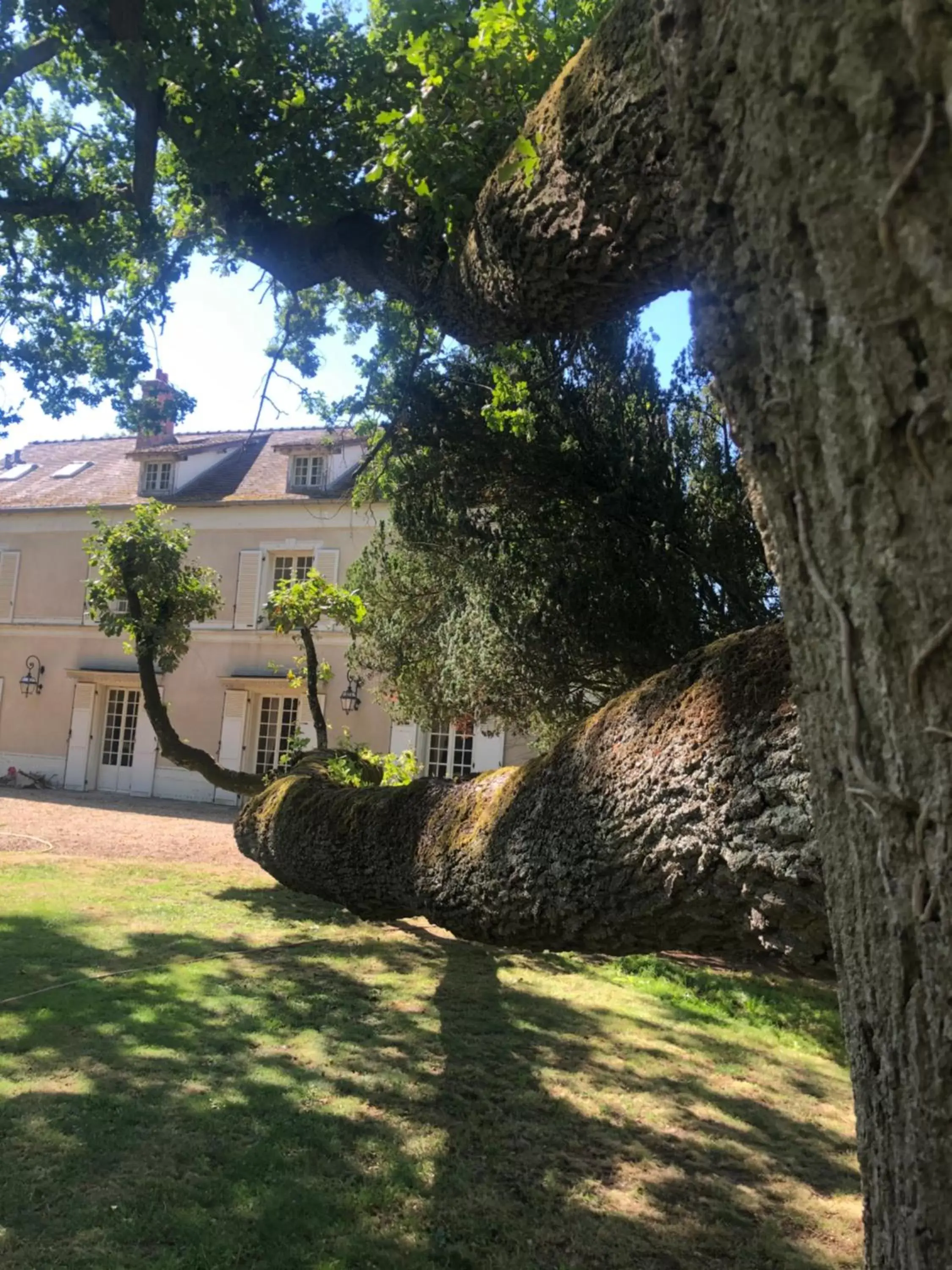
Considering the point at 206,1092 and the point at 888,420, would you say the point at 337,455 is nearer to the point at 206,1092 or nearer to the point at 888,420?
the point at 206,1092

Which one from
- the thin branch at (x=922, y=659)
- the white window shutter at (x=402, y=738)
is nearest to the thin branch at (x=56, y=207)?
the thin branch at (x=922, y=659)

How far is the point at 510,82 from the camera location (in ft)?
10.8

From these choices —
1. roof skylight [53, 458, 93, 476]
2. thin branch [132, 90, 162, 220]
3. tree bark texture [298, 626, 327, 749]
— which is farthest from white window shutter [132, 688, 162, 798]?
thin branch [132, 90, 162, 220]

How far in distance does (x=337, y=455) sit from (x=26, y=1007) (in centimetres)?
1698

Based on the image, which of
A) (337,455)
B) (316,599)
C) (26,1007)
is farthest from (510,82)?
(337,455)

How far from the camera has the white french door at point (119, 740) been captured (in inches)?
847

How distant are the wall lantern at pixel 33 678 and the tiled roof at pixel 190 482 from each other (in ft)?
12.9

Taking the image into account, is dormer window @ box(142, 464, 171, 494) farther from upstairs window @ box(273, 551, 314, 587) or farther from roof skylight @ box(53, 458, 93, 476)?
upstairs window @ box(273, 551, 314, 587)

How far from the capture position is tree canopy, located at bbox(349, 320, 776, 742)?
7.11 metres

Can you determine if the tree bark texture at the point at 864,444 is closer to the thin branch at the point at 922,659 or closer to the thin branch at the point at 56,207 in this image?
the thin branch at the point at 922,659

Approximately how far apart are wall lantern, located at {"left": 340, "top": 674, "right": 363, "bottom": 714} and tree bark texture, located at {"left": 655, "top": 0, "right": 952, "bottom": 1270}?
1805 centimetres

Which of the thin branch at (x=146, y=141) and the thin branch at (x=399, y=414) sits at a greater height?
the thin branch at (x=146, y=141)

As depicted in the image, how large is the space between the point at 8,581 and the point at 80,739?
4856 millimetres

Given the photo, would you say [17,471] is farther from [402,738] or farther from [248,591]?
[402,738]
